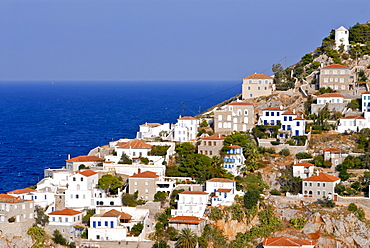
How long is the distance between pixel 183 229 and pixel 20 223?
555 inches

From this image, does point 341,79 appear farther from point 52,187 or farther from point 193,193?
point 52,187

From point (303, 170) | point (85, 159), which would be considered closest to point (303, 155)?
point (303, 170)

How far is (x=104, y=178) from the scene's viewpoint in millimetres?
68188

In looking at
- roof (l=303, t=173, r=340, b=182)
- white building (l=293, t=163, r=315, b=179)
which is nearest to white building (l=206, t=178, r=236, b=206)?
white building (l=293, t=163, r=315, b=179)

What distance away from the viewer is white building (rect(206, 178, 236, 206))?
64.7m

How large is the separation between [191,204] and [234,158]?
1063 centimetres

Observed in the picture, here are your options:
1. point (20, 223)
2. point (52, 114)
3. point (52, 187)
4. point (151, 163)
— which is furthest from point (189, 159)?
point (52, 114)

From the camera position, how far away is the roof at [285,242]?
56188mm

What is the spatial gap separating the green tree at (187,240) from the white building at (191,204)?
3.67 meters

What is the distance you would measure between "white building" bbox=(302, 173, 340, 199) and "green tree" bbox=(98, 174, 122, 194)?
56.9ft

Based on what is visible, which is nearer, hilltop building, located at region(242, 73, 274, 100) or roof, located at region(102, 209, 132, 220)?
roof, located at region(102, 209, 132, 220)

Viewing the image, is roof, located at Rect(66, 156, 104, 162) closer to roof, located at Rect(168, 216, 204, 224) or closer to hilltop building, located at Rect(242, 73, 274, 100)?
roof, located at Rect(168, 216, 204, 224)

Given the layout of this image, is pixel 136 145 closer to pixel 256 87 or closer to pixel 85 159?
pixel 85 159

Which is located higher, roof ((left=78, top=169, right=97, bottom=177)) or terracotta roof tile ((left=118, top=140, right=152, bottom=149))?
terracotta roof tile ((left=118, top=140, right=152, bottom=149))
